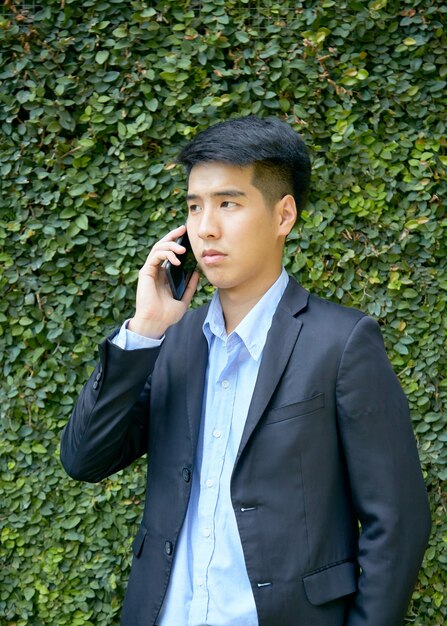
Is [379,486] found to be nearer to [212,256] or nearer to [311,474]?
[311,474]

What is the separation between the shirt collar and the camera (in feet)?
6.61

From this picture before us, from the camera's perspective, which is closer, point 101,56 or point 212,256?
point 212,256

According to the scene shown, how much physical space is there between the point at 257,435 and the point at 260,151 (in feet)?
2.31

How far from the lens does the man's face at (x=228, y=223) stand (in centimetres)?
196

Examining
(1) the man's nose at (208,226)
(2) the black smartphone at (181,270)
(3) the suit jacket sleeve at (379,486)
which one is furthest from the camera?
(2) the black smartphone at (181,270)

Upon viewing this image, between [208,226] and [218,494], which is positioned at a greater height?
[208,226]

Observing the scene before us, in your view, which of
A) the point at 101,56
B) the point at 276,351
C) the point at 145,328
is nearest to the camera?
the point at 276,351

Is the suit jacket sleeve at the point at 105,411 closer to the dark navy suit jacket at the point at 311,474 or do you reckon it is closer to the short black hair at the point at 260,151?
the dark navy suit jacket at the point at 311,474

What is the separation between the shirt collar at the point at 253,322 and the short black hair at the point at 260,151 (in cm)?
24

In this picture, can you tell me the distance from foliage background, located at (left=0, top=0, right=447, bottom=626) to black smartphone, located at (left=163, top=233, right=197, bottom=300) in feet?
4.00

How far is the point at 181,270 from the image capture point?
7.32 ft

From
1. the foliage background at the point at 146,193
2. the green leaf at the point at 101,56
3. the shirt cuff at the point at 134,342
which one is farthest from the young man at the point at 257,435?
the green leaf at the point at 101,56

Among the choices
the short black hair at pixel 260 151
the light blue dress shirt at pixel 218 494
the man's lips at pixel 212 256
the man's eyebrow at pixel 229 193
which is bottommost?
the light blue dress shirt at pixel 218 494

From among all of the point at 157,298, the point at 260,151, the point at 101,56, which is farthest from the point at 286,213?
the point at 101,56
